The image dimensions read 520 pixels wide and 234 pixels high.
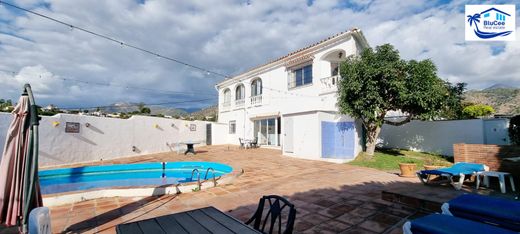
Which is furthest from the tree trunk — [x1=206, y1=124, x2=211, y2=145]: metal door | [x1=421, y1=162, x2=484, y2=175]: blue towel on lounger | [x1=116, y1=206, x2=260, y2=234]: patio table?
[x1=206, y1=124, x2=211, y2=145]: metal door

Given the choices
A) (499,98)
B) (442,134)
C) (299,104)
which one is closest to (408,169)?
(442,134)

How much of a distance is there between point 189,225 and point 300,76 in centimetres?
1629

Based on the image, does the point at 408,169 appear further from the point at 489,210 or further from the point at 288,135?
the point at 288,135

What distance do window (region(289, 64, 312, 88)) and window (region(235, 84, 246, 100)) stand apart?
5.92 meters

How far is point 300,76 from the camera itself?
17.6 meters

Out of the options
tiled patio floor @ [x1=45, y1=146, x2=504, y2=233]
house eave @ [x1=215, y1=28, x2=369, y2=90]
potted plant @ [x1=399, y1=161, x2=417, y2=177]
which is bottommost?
tiled patio floor @ [x1=45, y1=146, x2=504, y2=233]

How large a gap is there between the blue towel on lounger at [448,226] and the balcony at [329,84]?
12.2m

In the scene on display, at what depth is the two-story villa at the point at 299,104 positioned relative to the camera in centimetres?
1250

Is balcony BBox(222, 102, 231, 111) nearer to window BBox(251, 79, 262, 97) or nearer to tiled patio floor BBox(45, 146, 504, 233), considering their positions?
window BBox(251, 79, 262, 97)

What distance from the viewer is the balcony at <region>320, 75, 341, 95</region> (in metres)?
14.6

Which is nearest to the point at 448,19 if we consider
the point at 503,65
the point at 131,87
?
the point at 131,87

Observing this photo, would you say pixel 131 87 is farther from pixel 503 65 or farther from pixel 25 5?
pixel 503 65

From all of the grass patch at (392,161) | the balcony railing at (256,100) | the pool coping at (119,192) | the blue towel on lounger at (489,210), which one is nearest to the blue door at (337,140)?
the grass patch at (392,161)

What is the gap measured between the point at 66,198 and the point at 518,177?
479 inches
